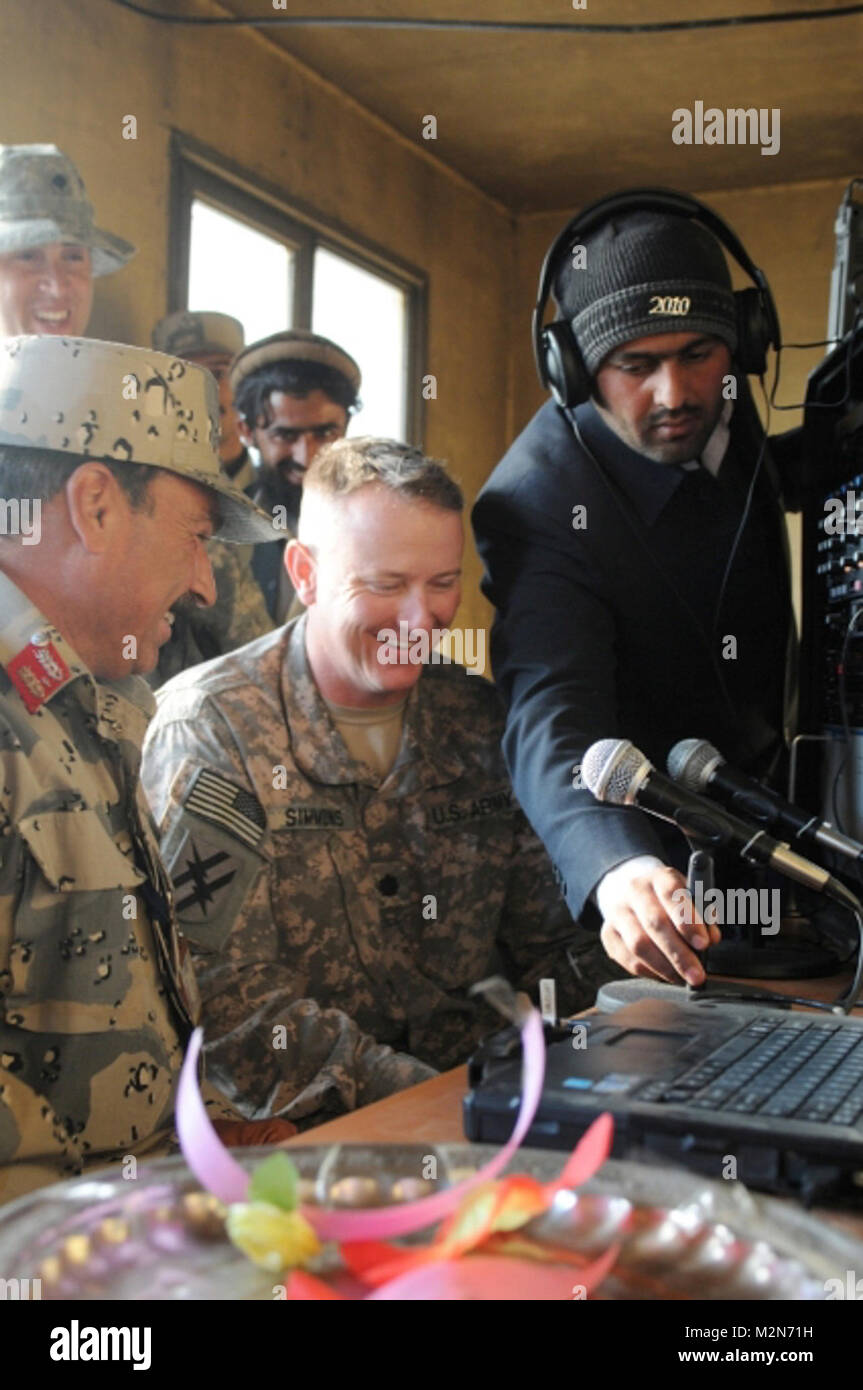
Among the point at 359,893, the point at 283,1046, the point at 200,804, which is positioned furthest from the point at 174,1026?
the point at 359,893

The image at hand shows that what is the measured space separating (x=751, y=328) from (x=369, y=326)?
144 inches

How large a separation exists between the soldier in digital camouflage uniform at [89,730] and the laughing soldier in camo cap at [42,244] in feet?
4.48

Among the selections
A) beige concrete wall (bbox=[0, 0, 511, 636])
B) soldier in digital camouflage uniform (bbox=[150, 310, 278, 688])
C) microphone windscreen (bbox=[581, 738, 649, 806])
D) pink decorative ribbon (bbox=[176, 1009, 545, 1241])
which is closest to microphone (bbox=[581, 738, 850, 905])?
microphone windscreen (bbox=[581, 738, 649, 806])

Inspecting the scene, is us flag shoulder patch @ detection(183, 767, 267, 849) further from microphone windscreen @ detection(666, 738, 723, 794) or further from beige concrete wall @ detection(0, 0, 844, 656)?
beige concrete wall @ detection(0, 0, 844, 656)

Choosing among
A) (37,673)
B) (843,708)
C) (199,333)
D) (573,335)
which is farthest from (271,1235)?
(199,333)

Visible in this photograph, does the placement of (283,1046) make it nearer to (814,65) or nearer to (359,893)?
(359,893)

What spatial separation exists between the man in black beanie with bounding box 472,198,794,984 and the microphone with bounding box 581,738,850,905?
291 mm

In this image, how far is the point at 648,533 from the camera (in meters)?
1.69

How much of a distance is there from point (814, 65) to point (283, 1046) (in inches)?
163

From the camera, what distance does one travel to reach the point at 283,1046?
Answer: 1456 millimetres

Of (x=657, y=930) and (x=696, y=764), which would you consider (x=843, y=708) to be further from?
(x=657, y=930)

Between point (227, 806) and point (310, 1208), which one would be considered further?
point (227, 806)

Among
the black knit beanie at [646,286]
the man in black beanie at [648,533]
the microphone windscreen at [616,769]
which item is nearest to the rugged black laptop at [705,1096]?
the microphone windscreen at [616,769]

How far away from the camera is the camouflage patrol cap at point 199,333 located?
3.50 meters
